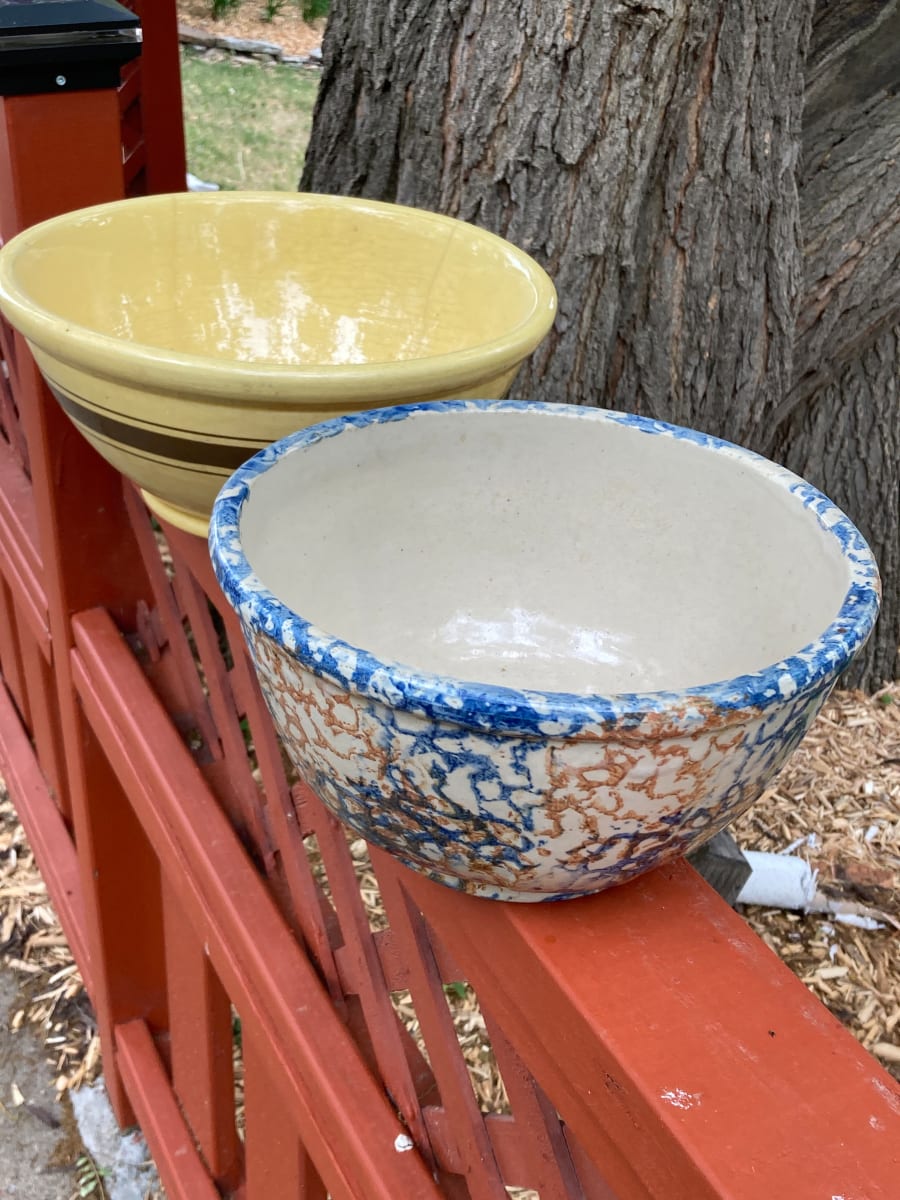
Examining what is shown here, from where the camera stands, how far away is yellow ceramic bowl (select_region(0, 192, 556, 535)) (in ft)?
2.22

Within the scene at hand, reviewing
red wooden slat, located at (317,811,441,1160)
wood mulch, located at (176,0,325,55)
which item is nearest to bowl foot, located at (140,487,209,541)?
red wooden slat, located at (317,811,441,1160)

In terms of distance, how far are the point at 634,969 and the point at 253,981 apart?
542mm

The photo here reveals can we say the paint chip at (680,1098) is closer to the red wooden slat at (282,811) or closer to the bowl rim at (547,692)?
the bowl rim at (547,692)

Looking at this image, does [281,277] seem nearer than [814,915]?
Yes

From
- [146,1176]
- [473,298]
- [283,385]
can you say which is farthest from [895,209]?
[146,1176]

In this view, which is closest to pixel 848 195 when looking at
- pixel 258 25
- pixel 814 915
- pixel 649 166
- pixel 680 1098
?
pixel 649 166

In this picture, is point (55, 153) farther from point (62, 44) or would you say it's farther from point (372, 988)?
point (372, 988)

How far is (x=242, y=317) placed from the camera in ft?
3.40

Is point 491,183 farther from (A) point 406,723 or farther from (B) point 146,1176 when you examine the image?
(B) point 146,1176

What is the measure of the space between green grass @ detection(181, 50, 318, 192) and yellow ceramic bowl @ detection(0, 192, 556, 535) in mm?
3769

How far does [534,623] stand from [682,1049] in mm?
368

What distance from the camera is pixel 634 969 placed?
508mm

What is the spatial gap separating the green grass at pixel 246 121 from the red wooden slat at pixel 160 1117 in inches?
147

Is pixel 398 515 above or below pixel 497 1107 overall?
above
